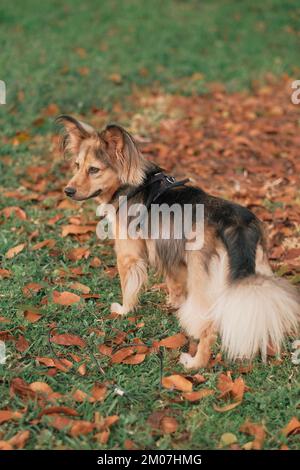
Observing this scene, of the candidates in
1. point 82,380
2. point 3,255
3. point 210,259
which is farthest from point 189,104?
point 82,380

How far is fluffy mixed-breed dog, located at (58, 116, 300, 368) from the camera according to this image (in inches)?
131

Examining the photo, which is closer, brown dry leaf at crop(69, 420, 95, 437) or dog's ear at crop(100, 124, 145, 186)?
brown dry leaf at crop(69, 420, 95, 437)

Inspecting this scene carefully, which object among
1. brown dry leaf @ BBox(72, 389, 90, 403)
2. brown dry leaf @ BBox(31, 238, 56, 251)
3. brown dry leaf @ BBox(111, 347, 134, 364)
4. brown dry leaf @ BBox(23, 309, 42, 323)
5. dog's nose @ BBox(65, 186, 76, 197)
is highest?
dog's nose @ BBox(65, 186, 76, 197)

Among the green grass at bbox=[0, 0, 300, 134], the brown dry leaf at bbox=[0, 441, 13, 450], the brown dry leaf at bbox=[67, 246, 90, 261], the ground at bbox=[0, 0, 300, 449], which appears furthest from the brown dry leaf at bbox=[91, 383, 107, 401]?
the green grass at bbox=[0, 0, 300, 134]

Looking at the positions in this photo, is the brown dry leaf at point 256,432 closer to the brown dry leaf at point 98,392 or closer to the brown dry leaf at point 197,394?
the brown dry leaf at point 197,394

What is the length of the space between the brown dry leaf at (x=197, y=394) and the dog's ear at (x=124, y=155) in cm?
160

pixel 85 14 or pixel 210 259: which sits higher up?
pixel 85 14

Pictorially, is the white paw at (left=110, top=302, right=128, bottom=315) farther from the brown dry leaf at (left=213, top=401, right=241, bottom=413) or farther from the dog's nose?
the brown dry leaf at (left=213, top=401, right=241, bottom=413)

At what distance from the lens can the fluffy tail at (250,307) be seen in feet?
10.7

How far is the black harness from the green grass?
12.2ft

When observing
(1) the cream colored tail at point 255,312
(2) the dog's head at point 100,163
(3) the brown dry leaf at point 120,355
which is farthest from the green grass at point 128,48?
(1) the cream colored tail at point 255,312

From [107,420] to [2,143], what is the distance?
4.89 m

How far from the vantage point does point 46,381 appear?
3.45m
